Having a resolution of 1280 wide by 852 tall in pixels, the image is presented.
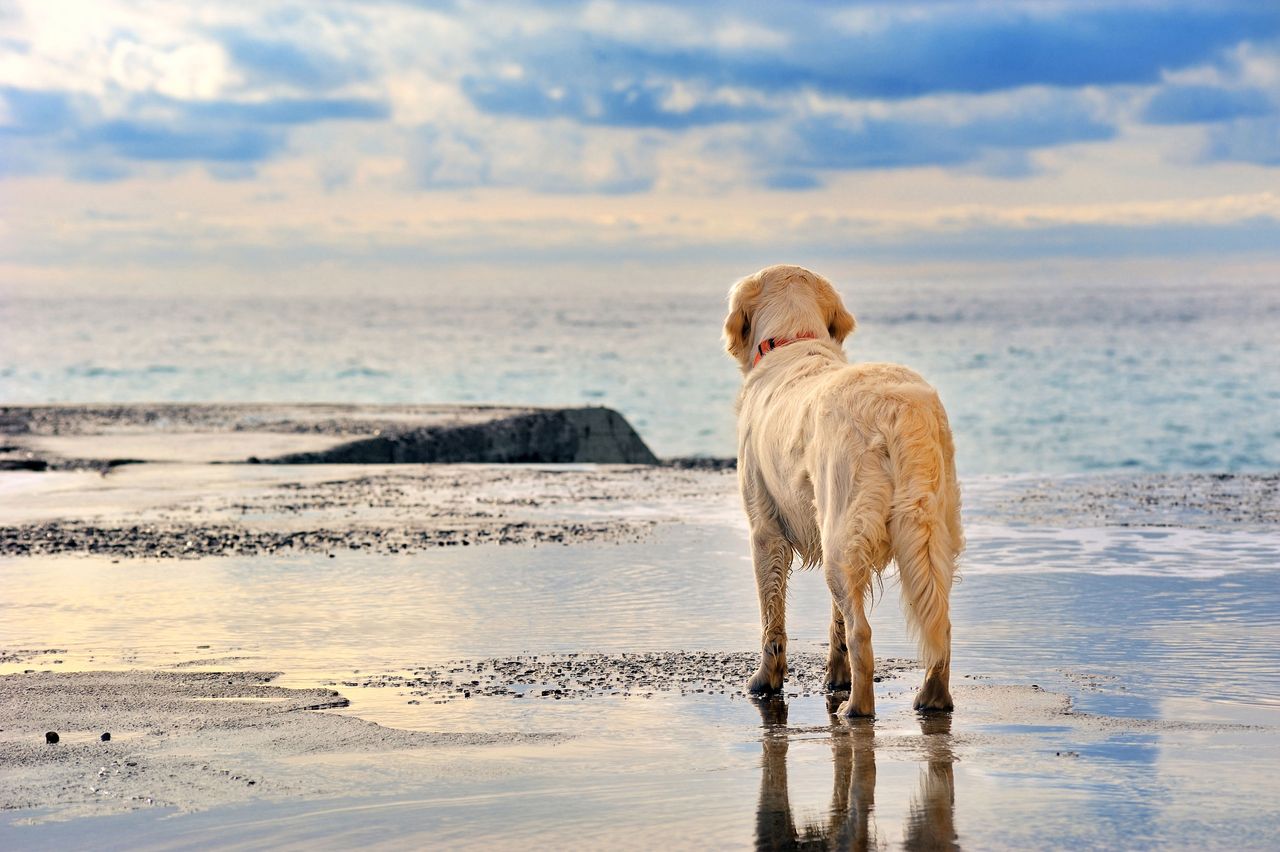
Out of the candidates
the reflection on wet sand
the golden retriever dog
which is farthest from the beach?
the golden retriever dog

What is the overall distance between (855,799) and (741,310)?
3.47 meters

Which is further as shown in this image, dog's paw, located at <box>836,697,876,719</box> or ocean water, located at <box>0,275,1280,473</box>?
ocean water, located at <box>0,275,1280,473</box>

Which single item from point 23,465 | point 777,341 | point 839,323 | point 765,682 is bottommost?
point 765,682

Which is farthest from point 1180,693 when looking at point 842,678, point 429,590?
point 429,590

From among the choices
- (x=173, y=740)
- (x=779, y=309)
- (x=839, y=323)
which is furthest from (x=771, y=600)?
(x=173, y=740)

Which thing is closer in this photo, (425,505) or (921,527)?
(921,527)

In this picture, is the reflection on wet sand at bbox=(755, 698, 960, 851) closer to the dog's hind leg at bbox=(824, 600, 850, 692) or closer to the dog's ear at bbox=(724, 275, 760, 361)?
the dog's hind leg at bbox=(824, 600, 850, 692)

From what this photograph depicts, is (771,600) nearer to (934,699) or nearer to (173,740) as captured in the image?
(934,699)

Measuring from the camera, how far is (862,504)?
19.5 ft

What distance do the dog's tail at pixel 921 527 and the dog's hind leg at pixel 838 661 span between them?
27.7 inches

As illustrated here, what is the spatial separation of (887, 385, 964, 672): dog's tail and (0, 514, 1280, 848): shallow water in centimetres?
39

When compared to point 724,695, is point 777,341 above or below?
above

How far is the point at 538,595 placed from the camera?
892 centimetres

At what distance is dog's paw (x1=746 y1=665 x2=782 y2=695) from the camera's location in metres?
6.56
